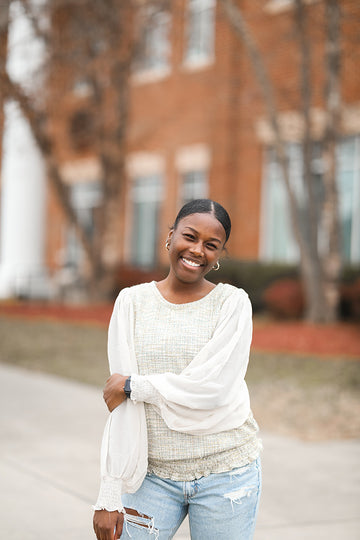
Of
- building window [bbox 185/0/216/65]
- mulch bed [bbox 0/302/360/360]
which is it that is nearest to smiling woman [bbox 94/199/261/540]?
mulch bed [bbox 0/302/360/360]

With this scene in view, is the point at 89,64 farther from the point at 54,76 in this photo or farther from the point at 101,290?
the point at 101,290

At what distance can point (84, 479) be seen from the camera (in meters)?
5.38

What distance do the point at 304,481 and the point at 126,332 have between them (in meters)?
3.39

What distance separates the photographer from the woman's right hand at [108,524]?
2.43m

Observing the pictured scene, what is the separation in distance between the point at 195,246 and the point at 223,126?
16401 millimetres

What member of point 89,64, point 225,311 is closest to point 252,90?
point 89,64

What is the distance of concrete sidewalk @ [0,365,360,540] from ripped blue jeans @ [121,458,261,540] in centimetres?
192

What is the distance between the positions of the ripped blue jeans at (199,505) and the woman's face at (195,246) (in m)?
0.63

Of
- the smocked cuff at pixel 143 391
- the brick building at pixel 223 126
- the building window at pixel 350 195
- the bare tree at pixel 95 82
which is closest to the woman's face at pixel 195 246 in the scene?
the smocked cuff at pixel 143 391

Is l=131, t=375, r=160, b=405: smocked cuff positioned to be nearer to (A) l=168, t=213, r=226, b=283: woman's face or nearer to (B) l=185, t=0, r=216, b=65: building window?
(A) l=168, t=213, r=226, b=283: woman's face

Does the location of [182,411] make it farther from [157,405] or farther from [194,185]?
[194,185]

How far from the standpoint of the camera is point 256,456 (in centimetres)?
259

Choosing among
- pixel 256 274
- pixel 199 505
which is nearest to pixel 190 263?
pixel 199 505

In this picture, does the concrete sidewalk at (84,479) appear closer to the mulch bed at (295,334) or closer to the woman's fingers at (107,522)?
the woman's fingers at (107,522)
